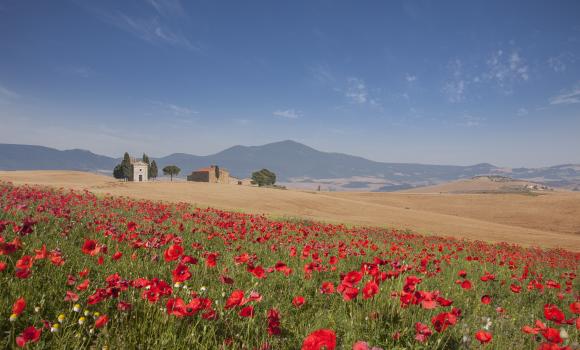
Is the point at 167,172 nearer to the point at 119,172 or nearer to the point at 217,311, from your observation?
the point at 119,172

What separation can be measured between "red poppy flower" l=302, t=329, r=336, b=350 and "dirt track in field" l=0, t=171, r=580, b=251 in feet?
116

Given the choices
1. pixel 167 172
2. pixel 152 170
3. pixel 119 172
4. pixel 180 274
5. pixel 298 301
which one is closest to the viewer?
pixel 180 274

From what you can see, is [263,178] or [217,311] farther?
[263,178]

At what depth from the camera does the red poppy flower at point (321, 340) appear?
146cm

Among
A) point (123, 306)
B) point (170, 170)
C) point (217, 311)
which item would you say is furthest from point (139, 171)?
point (123, 306)

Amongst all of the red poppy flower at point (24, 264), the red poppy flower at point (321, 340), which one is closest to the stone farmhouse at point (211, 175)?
the red poppy flower at point (24, 264)

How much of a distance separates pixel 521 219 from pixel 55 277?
72937 mm

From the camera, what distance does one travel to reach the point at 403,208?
6575cm

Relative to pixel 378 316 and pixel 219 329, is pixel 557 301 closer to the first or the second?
pixel 378 316

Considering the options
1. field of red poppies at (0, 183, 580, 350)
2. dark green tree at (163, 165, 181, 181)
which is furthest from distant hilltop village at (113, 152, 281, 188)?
field of red poppies at (0, 183, 580, 350)

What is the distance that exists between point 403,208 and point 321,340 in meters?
68.1

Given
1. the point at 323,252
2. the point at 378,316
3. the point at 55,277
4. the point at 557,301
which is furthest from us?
the point at 323,252

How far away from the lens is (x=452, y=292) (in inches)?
229

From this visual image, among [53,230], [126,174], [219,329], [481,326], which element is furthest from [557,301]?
[126,174]
